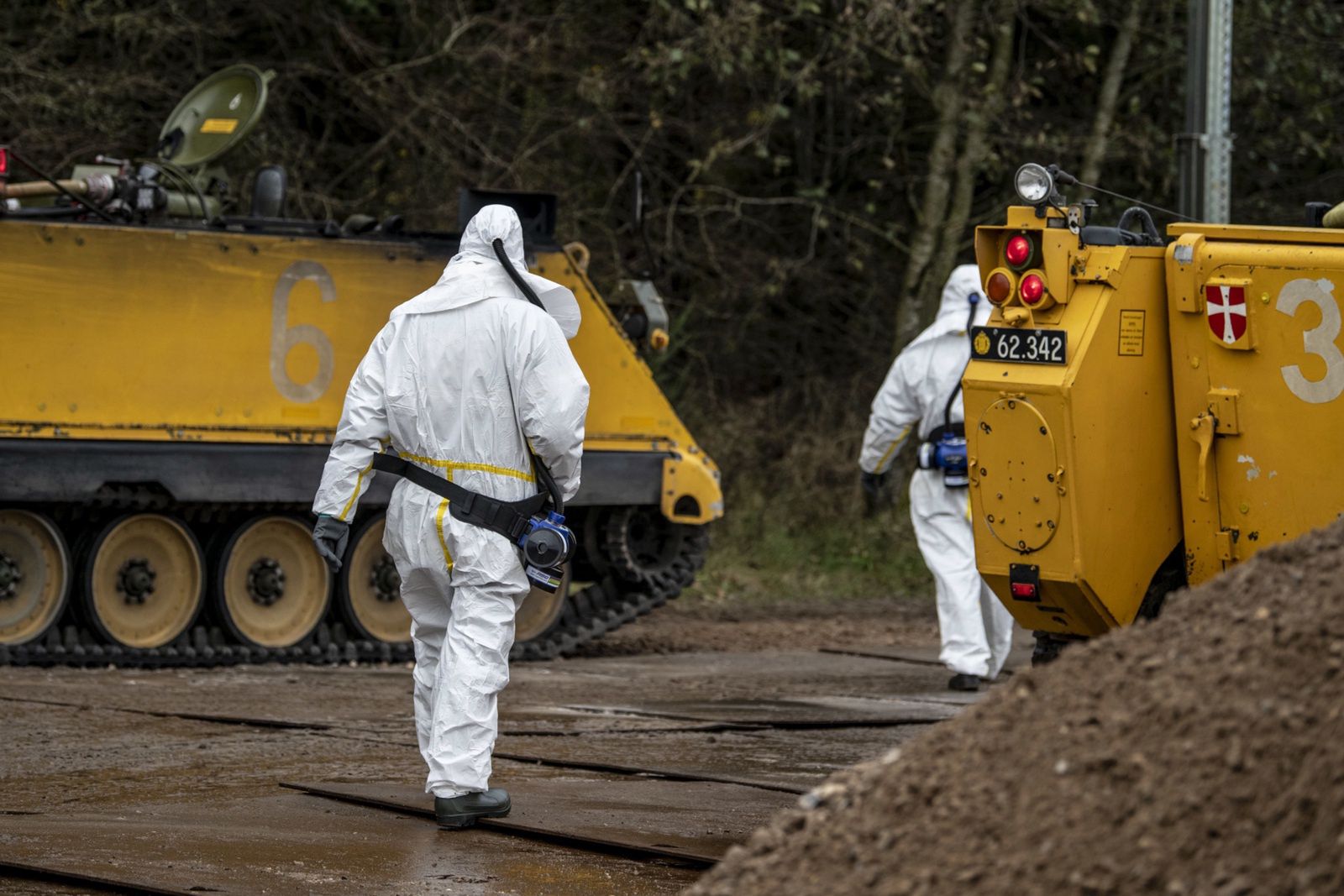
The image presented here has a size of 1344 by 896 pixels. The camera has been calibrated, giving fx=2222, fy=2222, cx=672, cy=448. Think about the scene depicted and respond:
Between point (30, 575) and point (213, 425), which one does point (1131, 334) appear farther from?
point (30, 575)

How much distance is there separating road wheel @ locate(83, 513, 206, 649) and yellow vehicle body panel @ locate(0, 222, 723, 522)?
2.09 feet

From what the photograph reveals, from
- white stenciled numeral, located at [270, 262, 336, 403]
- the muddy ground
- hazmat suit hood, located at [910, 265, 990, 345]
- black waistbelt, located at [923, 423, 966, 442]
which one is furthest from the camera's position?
white stenciled numeral, located at [270, 262, 336, 403]

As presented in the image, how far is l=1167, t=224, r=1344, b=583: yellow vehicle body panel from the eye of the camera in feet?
22.0

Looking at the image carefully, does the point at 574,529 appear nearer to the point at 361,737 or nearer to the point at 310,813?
the point at 361,737

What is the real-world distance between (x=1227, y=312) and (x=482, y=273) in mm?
2341

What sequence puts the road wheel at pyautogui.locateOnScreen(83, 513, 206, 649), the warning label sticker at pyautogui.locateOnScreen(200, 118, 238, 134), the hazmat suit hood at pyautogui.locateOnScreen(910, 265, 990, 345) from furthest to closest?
the warning label sticker at pyautogui.locateOnScreen(200, 118, 238, 134), the road wheel at pyautogui.locateOnScreen(83, 513, 206, 649), the hazmat suit hood at pyautogui.locateOnScreen(910, 265, 990, 345)

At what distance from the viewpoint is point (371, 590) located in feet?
41.6

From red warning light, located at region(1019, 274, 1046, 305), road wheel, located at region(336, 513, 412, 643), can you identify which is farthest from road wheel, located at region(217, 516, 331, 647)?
red warning light, located at region(1019, 274, 1046, 305)

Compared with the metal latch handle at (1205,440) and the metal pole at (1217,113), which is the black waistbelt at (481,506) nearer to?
the metal latch handle at (1205,440)

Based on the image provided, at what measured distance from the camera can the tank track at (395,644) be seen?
38.6ft

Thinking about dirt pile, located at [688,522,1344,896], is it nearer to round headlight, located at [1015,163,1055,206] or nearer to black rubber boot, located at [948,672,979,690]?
round headlight, located at [1015,163,1055,206]

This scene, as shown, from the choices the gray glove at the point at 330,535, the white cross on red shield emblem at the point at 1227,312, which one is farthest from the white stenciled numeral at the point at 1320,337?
the gray glove at the point at 330,535

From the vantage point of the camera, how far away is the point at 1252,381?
682 cm

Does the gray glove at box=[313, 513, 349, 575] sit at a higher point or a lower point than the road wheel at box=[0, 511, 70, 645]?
higher
